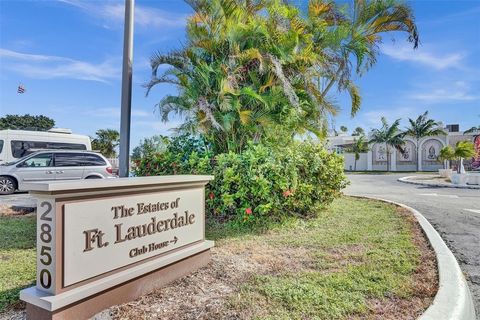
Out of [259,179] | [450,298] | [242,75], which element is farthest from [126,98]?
[450,298]

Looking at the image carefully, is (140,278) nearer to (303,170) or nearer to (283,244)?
(283,244)

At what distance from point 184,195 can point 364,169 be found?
1709 inches

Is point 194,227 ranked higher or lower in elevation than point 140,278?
higher

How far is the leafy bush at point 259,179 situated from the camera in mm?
5668

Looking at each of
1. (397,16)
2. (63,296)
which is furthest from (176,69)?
(397,16)

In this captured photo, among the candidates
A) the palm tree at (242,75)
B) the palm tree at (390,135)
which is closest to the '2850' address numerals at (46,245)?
the palm tree at (242,75)

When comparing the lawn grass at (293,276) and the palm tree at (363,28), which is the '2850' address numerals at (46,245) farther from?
the palm tree at (363,28)

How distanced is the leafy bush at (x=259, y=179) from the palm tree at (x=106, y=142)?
40208mm

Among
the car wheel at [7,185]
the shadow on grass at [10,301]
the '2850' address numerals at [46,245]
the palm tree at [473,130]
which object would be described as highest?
the palm tree at [473,130]

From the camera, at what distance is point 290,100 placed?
650cm

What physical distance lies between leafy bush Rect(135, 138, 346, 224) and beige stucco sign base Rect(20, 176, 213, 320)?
2094mm

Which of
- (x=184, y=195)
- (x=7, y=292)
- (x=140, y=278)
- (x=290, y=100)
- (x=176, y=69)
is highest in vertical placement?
(x=176, y=69)

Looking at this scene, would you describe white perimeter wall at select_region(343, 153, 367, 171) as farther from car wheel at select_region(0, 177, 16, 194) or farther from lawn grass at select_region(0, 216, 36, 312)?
lawn grass at select_region(0, 216, 36, 312)

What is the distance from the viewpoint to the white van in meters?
13.5
